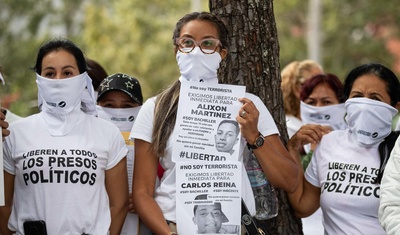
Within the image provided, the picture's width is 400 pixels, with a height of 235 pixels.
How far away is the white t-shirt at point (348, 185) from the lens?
19.2 ft

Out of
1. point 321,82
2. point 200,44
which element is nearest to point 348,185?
point 200,44

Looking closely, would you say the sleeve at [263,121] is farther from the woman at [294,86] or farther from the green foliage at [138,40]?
the green foliage at [138,40]

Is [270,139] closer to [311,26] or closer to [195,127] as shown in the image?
[195,127]

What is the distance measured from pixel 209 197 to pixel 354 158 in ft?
3.83

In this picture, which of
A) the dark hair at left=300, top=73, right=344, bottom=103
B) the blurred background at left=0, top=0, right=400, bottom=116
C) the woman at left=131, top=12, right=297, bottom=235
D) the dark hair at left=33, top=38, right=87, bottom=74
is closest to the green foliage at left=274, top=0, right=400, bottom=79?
the blurred background at left=0, top=0, right=400, bottom=116

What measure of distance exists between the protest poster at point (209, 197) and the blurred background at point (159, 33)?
68.0 feet

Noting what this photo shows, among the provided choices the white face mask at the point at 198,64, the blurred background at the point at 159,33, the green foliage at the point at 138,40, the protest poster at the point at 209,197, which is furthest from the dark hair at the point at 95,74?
the green foliage at the point at 138,40

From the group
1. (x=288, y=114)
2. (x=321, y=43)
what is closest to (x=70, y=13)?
(x=321, y=43)

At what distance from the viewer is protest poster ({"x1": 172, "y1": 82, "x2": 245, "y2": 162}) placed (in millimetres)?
5480

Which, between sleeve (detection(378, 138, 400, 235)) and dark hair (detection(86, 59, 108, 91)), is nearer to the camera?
sleeve (detection(378, 138, 400, 235))

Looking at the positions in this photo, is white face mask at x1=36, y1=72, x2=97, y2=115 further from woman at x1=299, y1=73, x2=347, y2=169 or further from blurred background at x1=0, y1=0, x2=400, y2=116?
blurred background at x1=0, y1=0, x2=400, y2=116

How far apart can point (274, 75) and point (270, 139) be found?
112 centimetres

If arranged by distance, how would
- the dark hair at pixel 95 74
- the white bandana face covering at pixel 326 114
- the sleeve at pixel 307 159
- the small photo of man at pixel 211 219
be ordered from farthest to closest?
1. the white bandana face covering at pixel 326 114
2. the dark hair at pixel 95 74
3. the sleeve at pixel 307 159
4. the small photo of man at pixel 211 219

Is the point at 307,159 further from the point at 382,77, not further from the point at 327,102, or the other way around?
the point at 382,77
